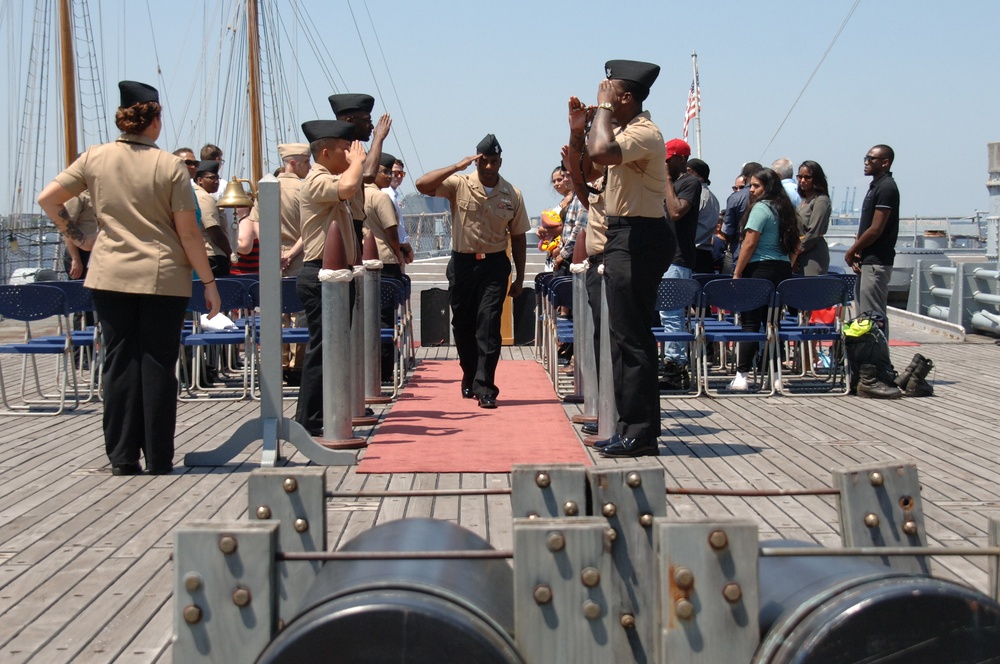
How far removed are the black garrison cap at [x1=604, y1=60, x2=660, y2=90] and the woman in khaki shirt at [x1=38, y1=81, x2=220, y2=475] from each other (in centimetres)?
267

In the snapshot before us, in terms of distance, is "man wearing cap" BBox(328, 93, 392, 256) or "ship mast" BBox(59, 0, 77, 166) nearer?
"man wearing cap" BBox(328, 93, 392, 256)

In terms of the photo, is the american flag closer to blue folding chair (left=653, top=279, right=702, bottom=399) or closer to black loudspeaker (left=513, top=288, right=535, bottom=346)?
black loudspeaker (left=513, top=288, right=535, bottom=346)

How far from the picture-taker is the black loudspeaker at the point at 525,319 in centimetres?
1603

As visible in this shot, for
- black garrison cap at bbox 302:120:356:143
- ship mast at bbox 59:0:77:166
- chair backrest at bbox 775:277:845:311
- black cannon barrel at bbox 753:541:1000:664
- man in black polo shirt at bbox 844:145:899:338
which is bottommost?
black cannon barrel at bbox 753:541:1000:664

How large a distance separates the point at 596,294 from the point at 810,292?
132 inches

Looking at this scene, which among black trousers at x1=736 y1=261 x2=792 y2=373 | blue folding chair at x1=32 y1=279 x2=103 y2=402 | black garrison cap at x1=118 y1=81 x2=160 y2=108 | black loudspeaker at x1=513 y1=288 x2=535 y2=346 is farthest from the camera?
black loudspeaker at x1=513 y1=288 x2=535 y2=346

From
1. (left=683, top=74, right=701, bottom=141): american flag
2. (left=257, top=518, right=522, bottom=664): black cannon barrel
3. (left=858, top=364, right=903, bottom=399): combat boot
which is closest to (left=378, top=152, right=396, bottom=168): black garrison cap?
(left=858, top=364, right=903, bottom=399): combat boot

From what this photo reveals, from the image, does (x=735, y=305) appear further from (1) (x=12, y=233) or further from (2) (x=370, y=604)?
(1) (x=12, y=233)

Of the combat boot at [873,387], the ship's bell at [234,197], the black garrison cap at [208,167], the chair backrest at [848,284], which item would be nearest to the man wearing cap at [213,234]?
the black garrison cap at [208,167]

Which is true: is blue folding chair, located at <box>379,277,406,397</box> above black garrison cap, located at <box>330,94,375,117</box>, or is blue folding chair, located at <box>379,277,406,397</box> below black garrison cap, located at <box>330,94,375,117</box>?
below

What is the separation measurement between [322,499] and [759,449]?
532 cm

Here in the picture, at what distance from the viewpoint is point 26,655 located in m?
3.84

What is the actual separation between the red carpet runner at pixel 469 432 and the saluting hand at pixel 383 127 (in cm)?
205

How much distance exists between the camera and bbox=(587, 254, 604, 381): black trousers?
8156 millimetres
